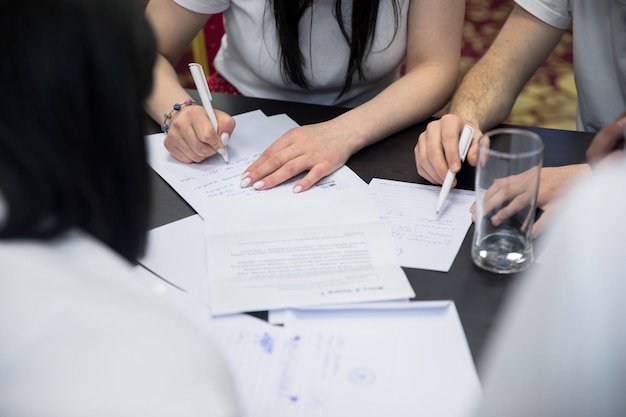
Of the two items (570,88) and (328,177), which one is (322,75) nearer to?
(328,177)

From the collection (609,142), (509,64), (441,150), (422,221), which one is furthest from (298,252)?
(509,64)

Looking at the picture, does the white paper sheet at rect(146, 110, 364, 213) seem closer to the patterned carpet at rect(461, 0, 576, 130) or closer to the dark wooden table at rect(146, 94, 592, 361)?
the dark wooden table at rect(146, 94, 592, 361)

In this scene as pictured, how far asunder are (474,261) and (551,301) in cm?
49

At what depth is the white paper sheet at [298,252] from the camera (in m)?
0.80

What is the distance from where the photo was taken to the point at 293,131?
1107 mm

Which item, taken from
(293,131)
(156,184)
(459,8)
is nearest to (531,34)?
(459,8)

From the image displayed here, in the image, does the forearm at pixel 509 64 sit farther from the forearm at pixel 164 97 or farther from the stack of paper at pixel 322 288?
the forearm at pixel 164 97

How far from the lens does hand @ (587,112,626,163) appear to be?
2.50 ft

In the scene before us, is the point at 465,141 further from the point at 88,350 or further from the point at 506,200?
the point at 88,350

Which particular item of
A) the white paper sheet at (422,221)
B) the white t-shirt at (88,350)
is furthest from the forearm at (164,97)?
the white t-shirt at (88,350)

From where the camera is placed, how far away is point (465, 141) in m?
1.01

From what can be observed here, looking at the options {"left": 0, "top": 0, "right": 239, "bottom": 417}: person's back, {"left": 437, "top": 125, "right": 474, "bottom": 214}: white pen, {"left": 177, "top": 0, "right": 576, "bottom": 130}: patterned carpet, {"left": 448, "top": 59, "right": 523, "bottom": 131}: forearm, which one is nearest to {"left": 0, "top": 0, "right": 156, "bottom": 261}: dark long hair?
{"left": 0, "top": 0, "right": 239, "bottom": 417}: person's back

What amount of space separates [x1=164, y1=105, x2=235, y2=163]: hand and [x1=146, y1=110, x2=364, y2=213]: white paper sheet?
0.02 meters

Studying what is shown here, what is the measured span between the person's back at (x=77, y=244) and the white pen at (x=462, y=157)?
1.78ft
